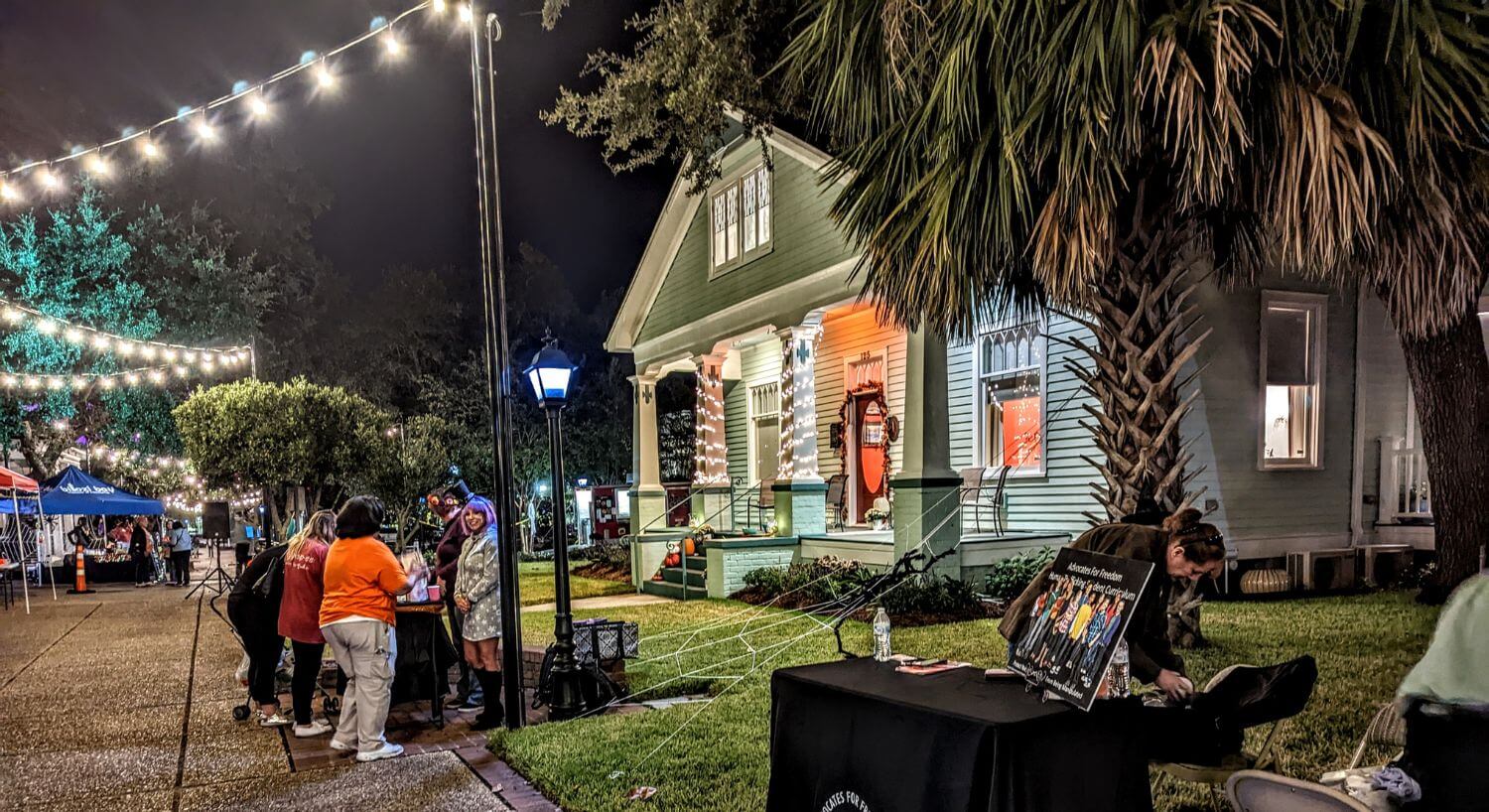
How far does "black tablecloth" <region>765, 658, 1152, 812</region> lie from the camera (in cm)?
285

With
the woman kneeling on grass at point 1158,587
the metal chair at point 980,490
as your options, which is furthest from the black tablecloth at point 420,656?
the metal chair at point 980,490

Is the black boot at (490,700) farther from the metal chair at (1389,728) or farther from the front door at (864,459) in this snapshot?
the front door at (864,459)

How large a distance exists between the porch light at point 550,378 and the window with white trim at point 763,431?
32.5 feet

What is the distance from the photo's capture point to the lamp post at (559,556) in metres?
7.17

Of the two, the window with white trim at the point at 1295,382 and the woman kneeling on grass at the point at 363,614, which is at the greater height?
the window with white trim at the point at 1295,382

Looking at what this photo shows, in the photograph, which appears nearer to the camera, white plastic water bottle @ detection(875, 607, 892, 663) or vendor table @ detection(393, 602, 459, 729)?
white plastic water bottle @ detection(875, 607, 892, 663)

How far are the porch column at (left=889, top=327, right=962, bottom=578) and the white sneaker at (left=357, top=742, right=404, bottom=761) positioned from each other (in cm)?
636

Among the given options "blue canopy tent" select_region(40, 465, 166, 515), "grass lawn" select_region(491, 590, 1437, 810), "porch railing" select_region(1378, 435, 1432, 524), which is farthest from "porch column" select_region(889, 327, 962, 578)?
"blue canopy tent" select_region(40, 465, 166, 515)

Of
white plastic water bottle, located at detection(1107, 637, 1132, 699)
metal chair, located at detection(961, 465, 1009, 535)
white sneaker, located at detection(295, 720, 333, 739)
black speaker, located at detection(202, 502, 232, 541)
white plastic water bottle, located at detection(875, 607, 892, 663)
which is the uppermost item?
white plastic water bottle, located at detection(1107, 637, 1132, 699)

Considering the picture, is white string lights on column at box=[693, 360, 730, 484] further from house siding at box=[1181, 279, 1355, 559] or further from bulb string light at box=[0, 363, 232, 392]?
bulb string light at box=[0, 363, 232, 392]

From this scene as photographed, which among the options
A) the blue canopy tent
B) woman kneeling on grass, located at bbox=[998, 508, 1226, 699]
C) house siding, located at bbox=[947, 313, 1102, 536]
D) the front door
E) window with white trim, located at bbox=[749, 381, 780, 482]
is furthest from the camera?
the blue canopy tent

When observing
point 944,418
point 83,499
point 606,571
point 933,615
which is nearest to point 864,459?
point 944,418

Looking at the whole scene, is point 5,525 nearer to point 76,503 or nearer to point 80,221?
point 80,221

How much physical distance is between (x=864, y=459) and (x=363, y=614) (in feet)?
34.3
